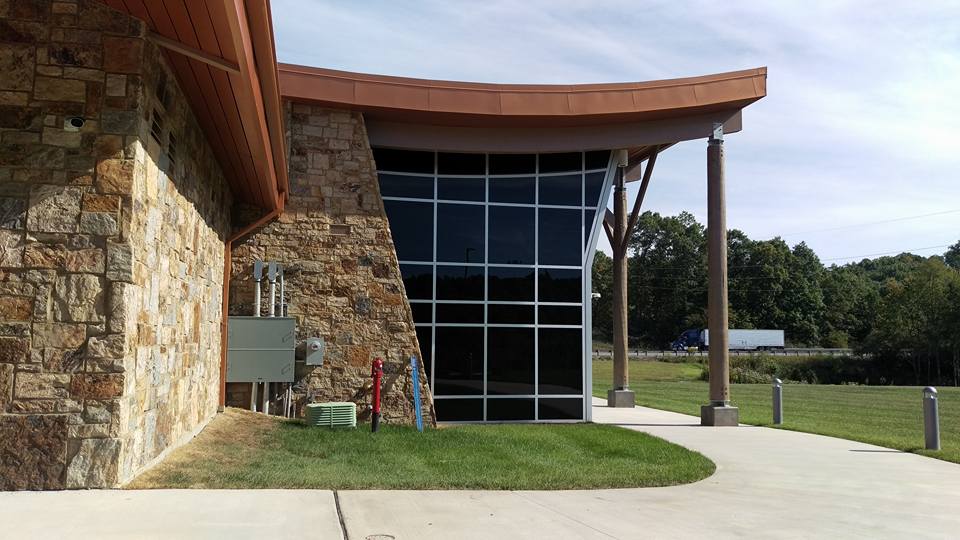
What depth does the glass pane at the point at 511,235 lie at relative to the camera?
47.9 ft

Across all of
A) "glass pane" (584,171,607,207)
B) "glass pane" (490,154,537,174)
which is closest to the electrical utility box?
"glass pane" (490,154,537,174)

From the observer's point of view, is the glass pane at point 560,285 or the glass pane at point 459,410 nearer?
the glass pane at point 459,410

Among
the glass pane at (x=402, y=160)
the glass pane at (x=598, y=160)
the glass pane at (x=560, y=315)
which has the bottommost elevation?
the glass pane at (x=560, y=315)

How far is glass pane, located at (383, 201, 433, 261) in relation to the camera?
46.3 ft

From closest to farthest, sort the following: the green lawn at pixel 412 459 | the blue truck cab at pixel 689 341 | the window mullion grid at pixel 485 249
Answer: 1. the green lawn at pixel 412 459
2. the window mullion grid at pixel 485 249
3. the blue truck cab at pixel 689 341

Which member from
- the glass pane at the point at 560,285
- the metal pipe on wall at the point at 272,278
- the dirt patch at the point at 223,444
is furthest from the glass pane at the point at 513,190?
the dirt patch at the point at 223,444

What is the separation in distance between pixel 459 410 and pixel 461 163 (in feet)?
15.3

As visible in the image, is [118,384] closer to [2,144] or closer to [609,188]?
[2,144]

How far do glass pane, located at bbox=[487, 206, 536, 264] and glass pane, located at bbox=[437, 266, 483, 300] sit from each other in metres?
0.51

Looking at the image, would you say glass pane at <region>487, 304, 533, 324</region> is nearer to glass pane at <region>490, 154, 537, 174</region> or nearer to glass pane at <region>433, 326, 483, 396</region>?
glass pane at <region>433, 326, 483, 396</region>

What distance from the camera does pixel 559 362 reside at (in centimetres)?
1459

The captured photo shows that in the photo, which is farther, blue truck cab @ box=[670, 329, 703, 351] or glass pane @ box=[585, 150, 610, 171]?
blue truck cab @ box=[670, 329, 703, 351]

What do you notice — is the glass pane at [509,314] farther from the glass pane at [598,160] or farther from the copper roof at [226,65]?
the copper roof at [226,65]

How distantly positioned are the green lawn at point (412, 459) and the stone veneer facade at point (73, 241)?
2.23 ft
